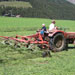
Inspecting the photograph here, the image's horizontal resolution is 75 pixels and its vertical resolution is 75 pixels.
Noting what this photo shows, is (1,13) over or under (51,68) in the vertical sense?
over

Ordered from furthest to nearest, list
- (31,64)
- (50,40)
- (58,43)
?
(58,43), (50,40), (31,64)

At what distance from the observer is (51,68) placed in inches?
277

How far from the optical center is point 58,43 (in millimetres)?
10711

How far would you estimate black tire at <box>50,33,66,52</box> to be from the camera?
10.3 meters

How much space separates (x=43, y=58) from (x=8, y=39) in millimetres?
2643

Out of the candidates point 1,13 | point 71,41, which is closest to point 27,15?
point 1,13

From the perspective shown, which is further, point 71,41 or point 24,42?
point 71,41

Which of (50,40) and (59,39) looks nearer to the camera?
(50,40)

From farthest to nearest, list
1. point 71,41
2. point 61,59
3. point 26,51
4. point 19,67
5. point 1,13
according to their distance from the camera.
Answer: point 1,13 < point 71,41 < point 26,51 < point 61,59 < point 19,67

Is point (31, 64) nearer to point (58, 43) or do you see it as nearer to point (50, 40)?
point (50, 40)

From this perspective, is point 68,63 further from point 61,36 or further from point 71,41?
point 71,41

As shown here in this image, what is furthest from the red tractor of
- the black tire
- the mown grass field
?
the mown grass field


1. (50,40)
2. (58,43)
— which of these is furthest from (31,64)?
(58,43)

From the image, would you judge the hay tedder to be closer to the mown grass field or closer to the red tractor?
the red tractor
